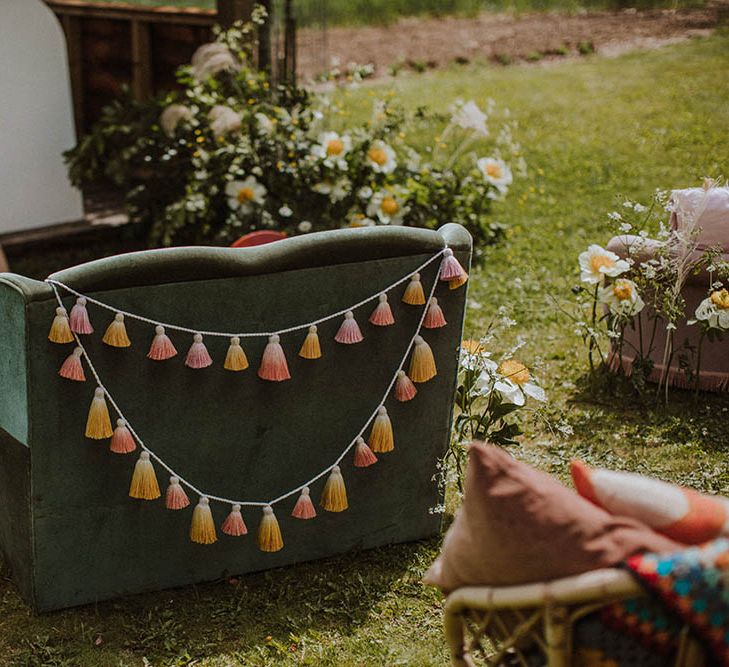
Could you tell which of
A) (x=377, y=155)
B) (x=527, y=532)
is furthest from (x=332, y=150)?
(x=527, y=532)

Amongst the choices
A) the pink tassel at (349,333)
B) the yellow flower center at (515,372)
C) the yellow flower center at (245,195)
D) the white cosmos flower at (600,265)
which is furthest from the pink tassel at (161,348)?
the yellow flower center at (245,195)

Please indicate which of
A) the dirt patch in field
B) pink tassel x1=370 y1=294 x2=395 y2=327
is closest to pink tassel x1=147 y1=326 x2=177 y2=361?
pink tassel x1=370 y1=294 x2=395 y2=327

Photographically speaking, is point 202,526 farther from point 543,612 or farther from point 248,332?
point 543,612

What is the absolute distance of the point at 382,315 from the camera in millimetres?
2965

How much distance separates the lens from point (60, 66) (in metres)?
6.47

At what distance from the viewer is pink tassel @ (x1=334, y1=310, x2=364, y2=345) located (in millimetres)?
2934

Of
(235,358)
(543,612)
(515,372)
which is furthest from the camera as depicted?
(515,372)

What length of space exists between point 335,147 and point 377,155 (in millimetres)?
273

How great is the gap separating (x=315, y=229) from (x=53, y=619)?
10.8ft

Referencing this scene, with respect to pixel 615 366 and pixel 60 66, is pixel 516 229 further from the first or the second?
pixel 60 66

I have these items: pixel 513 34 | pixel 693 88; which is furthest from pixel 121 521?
Result: pixel 513 34

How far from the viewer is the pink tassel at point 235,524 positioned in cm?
299

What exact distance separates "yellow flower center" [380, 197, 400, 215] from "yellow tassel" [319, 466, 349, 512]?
9.80 ft

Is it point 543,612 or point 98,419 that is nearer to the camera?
point 543,612
